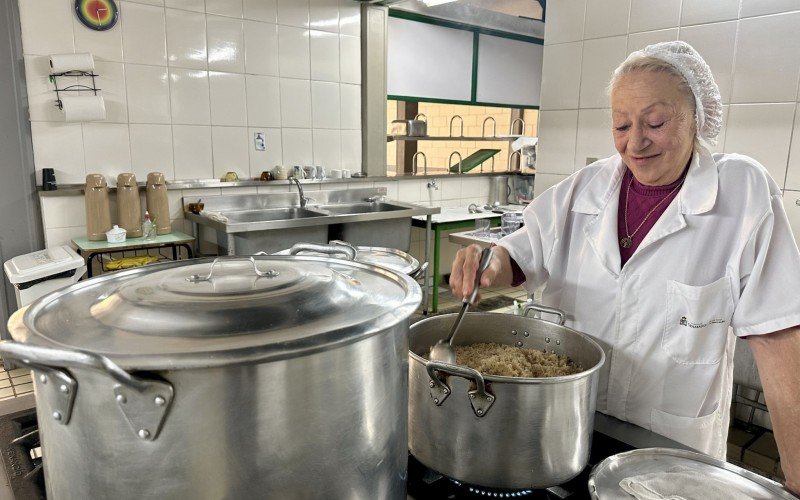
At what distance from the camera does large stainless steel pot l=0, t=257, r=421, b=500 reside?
58 centimetres

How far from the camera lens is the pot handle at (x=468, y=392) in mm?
883

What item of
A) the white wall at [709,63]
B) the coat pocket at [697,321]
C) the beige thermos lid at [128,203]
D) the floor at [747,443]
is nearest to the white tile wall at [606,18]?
the white wall at [709,63]

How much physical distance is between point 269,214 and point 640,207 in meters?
3.73

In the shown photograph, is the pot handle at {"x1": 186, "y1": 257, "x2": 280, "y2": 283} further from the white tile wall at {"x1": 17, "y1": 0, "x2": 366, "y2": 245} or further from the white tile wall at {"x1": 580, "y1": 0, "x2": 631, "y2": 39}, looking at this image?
the white tile wall at {"x1": 17, "y1": 0, "x2": 366, "y2": 245}

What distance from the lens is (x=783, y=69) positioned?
2693mm

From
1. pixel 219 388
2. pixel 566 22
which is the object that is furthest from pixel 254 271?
pixel 566 22

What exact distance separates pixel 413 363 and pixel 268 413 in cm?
43

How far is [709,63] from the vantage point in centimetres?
297

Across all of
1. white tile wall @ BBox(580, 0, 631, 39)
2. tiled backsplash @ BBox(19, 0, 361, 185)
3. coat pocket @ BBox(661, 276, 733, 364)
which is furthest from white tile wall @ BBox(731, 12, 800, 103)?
tiled backsplash @ BBox(19, 0, 361, 185)

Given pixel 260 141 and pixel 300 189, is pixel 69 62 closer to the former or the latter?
pixel 260 141

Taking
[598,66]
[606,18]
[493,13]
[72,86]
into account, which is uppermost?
[493,13]

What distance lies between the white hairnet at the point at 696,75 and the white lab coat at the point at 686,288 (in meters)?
0.10

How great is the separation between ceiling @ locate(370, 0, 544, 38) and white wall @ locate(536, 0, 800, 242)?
2.50 meters

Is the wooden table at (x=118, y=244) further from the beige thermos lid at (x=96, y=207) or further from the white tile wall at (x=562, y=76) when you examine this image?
the white tile wall at (x=562, y=76)
